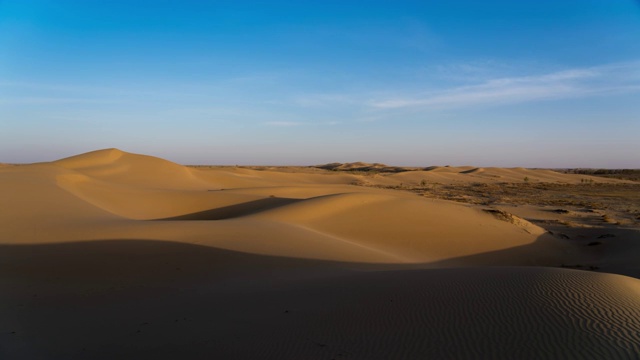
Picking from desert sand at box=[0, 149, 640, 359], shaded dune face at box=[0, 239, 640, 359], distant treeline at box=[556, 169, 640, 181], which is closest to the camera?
shaded dune face at box=[0, 239, 640, 359]

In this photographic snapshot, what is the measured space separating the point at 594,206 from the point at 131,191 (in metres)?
A: 25.3

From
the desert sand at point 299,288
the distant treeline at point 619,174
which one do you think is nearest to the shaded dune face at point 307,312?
the desert sand at point 299,288

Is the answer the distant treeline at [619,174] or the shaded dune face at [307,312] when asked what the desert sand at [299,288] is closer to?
the shaded dune face at [307,312]

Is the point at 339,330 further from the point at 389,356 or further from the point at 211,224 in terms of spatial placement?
the point at 211,224

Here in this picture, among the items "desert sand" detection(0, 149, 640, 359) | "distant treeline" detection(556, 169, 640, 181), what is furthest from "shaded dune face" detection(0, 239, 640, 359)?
"distant treeline" detection(556, 169, 640, 181)

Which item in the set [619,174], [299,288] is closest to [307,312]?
[299,288]

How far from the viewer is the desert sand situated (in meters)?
4.17

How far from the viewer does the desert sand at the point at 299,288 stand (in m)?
4.17

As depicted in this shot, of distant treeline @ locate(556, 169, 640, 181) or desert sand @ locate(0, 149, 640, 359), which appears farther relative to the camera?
distant treeline @ locate(556, 169, 640, 181)

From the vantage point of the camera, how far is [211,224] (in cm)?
1205

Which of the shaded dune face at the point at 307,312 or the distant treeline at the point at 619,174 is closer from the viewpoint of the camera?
the shaded dune face at the point at 307,312

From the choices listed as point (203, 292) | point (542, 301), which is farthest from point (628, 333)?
point (203, 292)

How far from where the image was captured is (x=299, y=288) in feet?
21.7

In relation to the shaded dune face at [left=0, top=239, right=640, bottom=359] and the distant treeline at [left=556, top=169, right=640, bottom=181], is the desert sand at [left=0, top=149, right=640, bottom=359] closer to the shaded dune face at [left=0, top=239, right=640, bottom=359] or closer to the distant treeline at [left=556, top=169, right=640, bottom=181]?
the shaded dune face at [left=0, top=239, right=640, bottom=359]
